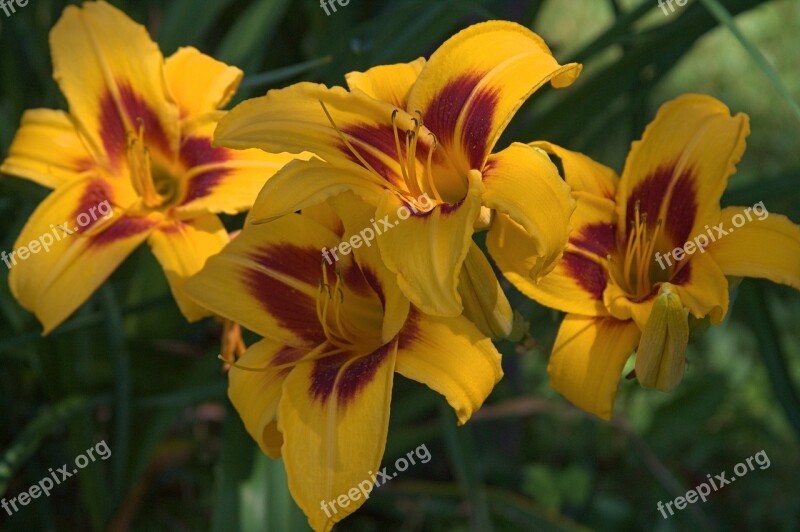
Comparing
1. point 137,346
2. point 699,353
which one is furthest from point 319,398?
point 699,353

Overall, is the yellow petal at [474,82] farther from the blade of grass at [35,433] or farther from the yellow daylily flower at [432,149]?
the blade of grass at [35,433]

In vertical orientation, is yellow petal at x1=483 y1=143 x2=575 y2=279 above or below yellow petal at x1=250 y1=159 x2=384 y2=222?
below

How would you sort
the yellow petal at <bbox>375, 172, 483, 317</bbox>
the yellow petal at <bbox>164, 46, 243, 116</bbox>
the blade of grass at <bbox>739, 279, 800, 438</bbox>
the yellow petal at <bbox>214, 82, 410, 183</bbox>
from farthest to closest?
the blade of grass at <bbox>739, 279, 800, 438</bbox> < the yellow petal at <bbox>164, 46, 243, 116</bbox> < the yellow petal at <bbox>214, 82, 410, 183</bbox> < the yellow petal at <bbox>375, 172, 483, 317</bbox>

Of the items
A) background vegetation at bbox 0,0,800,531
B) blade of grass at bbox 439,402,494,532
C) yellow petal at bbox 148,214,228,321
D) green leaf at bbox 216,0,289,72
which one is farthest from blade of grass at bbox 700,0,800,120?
green leaf at bbox 216,0,289,72

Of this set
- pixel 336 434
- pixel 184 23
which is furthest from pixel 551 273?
pixel 184 23

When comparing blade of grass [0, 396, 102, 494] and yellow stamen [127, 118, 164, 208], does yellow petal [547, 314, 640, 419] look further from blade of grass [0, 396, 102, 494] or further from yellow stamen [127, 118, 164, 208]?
blade of grass [0, 396, 102, 494]

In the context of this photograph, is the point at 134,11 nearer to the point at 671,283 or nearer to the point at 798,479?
the point at 671,283
